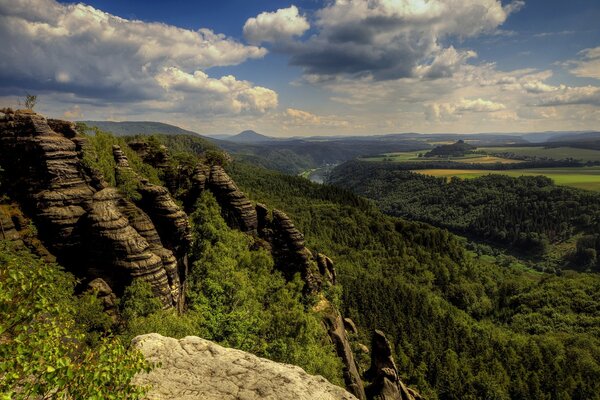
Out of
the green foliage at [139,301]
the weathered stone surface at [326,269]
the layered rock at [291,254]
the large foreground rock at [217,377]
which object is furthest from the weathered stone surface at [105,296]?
the weathered stone surface at [326,269]

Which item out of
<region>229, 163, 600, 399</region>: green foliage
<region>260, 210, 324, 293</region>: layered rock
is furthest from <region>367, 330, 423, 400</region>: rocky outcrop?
<region>229, 163, 600, 399</region>: green foliage

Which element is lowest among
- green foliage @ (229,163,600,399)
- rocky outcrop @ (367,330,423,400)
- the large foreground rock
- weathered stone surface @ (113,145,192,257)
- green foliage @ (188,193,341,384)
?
green foliage @ (229,163,600,399)

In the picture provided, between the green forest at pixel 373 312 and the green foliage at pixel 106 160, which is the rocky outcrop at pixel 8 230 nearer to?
the green forest at pixel 373 312

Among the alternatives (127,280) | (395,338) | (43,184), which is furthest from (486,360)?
(43,184)

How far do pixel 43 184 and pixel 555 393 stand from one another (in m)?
133

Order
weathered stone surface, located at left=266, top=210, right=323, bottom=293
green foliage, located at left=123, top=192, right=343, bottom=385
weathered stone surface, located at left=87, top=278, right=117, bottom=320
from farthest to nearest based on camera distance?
weathered stone surface, located at left=266, top=210, right=323, bottom=293 < green foliage, located at left=123, top=192, right=343, bottom=385 < weathered stone surface, located at left=87, top=278, right=117, bottom=320

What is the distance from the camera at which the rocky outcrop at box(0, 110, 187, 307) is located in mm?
37781

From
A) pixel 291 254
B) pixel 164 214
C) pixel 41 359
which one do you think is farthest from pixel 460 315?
pixel 41 359

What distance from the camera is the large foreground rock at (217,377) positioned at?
17.5 metres

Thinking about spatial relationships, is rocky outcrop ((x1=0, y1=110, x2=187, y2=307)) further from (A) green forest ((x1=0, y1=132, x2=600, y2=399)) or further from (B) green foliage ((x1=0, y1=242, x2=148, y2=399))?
(B) green foliage ((x1=0, y1=242, x2=148, y2=399))

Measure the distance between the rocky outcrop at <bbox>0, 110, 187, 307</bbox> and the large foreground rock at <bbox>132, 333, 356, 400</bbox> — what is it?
63.7ft

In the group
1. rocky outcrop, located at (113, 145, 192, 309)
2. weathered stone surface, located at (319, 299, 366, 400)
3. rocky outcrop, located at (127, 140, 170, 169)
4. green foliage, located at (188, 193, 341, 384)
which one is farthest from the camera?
rocky outcrop, located at (127, 140, 170, 169)

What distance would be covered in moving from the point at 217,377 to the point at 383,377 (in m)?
49.4

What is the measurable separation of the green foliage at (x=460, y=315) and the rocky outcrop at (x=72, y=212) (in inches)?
3041
